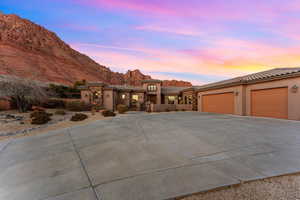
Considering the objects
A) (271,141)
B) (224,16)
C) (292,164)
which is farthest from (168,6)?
(292,164)

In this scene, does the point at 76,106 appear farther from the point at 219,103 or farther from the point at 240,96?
the point at 240,96

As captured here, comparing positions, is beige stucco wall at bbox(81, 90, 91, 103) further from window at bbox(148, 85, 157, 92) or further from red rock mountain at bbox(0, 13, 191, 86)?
red rock mountain at bbox(0, 13, 191, 86)

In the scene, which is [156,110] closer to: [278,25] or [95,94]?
[95,94]

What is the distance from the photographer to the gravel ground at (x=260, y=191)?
1.65 metres

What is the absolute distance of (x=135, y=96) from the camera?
21641 mm

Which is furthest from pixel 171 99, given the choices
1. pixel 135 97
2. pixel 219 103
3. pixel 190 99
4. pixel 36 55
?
pixel 36 55

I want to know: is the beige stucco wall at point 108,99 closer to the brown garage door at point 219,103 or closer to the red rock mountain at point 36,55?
the brown garage door at point 219,103

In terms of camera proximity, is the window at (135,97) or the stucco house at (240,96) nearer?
the stucco house at (240,96)

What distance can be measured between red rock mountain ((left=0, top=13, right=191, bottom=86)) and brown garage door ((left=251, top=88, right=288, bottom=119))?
4131 centimetres

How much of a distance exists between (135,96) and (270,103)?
17.3 m

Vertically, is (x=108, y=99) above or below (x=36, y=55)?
below

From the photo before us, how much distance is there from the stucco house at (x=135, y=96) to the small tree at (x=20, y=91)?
6.90 m

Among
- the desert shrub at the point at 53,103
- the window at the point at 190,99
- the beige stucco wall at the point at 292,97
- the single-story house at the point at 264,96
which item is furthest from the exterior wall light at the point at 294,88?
the desert shrub at the point at 53,103

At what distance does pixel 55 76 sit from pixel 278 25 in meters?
47.7
